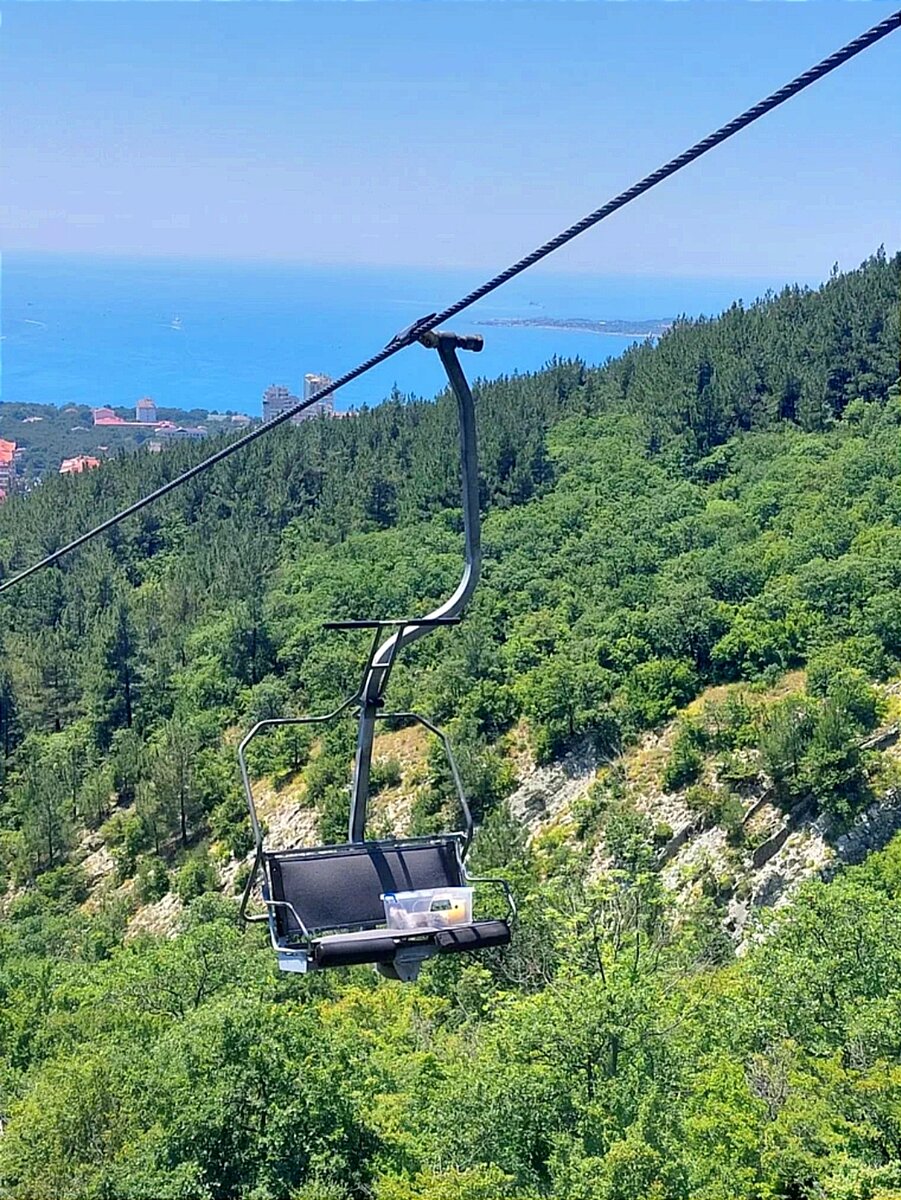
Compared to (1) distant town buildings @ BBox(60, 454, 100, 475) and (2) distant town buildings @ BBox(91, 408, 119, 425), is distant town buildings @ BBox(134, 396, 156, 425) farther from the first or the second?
(1) distant town buildings @ BBox(60, 454, 100, 475)

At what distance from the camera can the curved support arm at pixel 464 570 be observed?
15.0 ft

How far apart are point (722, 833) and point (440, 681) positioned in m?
13.5

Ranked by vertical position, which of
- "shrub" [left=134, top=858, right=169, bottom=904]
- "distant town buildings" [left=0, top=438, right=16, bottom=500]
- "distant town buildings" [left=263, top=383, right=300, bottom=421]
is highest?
"distant town buildings" [left=263, top=383, right=300, bottom=421]

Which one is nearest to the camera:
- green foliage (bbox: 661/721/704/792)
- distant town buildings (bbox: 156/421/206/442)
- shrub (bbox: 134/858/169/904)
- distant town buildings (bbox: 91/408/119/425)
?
green foliage (bbox: 661/721/704/792)

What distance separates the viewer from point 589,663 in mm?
34469

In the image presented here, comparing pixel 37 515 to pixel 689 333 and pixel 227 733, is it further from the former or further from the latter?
pixel 689 333

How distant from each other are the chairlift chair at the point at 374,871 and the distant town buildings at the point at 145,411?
134m

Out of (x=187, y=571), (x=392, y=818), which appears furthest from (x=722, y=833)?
(x=187, y=571)

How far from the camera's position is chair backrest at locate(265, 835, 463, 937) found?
4859 mm

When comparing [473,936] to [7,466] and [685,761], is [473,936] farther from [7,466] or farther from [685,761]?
[7,466]

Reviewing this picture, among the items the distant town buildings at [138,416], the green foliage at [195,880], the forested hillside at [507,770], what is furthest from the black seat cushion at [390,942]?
the distant town buildings at [138,416]

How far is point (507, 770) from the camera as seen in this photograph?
109ft

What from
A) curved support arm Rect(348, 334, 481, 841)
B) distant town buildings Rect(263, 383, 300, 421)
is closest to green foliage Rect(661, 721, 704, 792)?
curved support arm Rect(348, 334, 481, 841)

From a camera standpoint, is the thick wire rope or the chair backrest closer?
the thick wire rope
